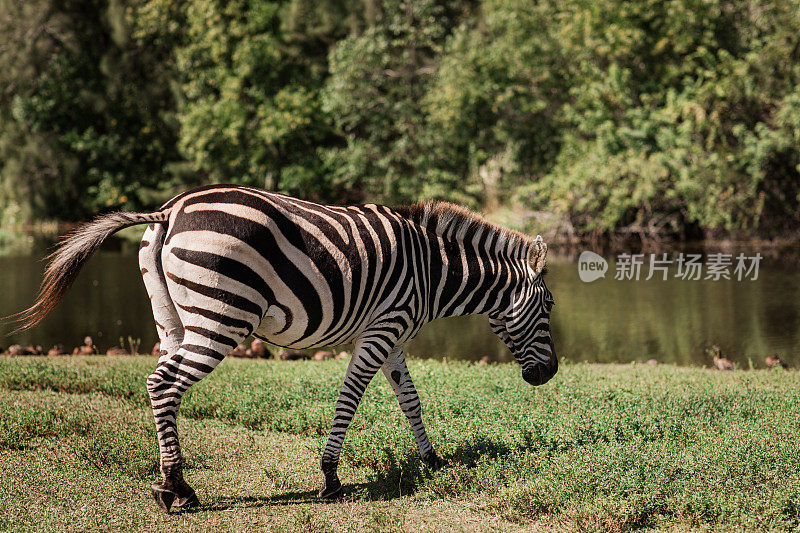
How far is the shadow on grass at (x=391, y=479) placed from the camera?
511cm

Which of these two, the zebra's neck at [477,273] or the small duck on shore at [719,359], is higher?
the zebra's neck at [477,273]

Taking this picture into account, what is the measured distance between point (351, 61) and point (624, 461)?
1874cm

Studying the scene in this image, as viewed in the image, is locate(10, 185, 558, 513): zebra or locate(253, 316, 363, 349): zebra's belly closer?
locate(10, 185, 558, 513): zebra

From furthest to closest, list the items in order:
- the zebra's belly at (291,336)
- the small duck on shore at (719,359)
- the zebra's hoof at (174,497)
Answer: the small duck on shore at (719,359), the zebra's belly at (291,336), the zebra's hoof at (174,497)

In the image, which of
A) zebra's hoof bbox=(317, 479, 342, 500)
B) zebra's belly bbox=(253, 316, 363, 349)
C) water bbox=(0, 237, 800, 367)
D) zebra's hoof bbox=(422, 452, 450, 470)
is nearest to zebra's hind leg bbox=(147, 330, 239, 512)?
zebra's belly bbox=(253, 316, 363, 349)

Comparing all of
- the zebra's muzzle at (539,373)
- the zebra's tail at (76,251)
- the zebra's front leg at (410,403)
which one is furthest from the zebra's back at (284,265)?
the zebra's muzzle at (539,373)

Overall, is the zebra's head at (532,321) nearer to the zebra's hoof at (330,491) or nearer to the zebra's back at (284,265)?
the zebra's back at (284,265)

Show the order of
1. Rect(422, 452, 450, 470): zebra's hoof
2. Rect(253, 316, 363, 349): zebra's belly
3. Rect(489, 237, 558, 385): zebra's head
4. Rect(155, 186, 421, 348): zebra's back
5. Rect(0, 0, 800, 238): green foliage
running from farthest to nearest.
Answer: Rect(0, 0, 800, 238): green foliage
Rect(489, 237, 558, 385): zebra's head
Rect(422, 452, 450, 470): zebra's hoof
Rect(253, 316, 363, 349): zebra's belly
Rect(155, 186, 421, 348): zebra's back

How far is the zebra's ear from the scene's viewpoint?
5.92m

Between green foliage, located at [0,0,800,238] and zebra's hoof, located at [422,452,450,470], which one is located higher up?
green foliage, located at [0,0,800,238]

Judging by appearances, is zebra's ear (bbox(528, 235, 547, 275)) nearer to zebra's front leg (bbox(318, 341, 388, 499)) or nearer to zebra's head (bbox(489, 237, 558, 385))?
zebra's head (bbox(489, 237, 558, 385))

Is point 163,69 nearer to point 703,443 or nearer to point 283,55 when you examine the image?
point 283,55

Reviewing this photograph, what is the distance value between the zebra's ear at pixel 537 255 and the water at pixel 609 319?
5.20 m

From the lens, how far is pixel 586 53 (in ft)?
70.5
